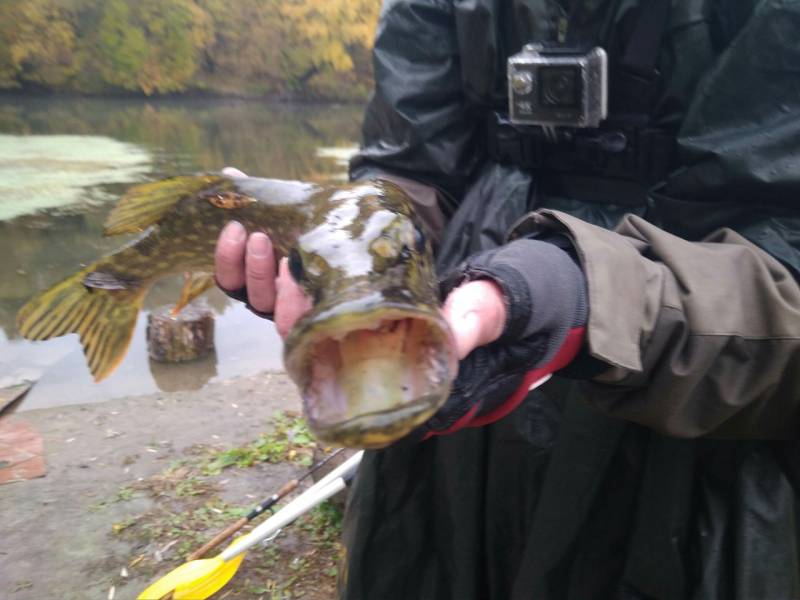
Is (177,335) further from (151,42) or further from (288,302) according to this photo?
(151,42)

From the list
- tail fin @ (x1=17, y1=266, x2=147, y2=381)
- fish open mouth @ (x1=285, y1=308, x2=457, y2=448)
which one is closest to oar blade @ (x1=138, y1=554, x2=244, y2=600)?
tail fin @ (x1=17, y1=266, x2=147, y2=381)

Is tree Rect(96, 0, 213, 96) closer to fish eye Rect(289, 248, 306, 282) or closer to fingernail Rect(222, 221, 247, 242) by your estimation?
fingernail Rect(222, 221, 247, 242)

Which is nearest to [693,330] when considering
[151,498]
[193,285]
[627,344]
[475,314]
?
[627,344]

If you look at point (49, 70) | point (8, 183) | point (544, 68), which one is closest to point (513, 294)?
point (544, 68)

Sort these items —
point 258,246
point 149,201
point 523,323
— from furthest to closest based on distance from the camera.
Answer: point 149,201 → point 258,246 → point 523,323

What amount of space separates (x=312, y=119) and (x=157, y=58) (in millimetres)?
11718

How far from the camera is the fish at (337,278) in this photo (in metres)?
1.06

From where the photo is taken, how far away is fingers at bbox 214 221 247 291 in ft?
6.50

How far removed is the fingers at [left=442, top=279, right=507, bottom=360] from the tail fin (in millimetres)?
1820

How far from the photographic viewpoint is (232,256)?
198 cm

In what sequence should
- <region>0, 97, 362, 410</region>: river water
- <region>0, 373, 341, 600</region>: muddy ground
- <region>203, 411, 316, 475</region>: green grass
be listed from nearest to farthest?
<region>0, 373, 341, 600</region>: muddy ground
<region>203, 411, 316, 475</region>: green grass
<region>0, 97, 362, 410</region>: river water

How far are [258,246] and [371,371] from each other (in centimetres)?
90

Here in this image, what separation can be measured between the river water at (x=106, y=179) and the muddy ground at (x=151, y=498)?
0.76 metres

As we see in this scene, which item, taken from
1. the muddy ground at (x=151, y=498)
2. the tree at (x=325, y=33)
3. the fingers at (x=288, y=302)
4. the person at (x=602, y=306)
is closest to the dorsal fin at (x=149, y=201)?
the person at (x=602, y=306)
